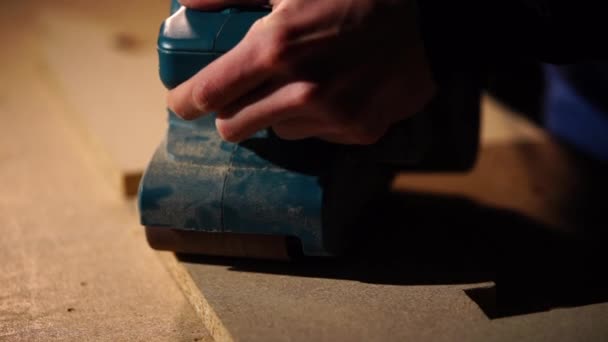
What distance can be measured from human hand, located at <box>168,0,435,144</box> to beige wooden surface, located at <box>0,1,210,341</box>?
0.26 meters

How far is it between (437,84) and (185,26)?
312 millimetres

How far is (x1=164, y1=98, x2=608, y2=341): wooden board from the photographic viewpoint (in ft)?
2.77

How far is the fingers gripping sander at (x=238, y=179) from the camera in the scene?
34.5 inches

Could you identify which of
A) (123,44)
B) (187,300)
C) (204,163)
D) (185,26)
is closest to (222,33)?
(185,26)

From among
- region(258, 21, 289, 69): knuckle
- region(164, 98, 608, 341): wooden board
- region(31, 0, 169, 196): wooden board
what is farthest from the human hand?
region(31, 0, 169, 196): wooden board

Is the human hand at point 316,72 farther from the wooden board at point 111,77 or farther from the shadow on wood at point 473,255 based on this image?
the wooden board at point 111,77

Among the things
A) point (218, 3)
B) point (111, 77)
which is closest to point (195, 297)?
point (218, 3)

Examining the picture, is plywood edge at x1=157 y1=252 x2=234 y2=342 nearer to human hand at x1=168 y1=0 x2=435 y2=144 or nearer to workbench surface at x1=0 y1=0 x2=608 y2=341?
workbench surface at x1=0 y1=0 x2=608 y2=341

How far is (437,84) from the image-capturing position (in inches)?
36.0

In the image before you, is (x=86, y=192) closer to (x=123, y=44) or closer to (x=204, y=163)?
(x=204, y=163)

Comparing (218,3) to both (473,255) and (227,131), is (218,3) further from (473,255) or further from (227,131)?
(473,255)

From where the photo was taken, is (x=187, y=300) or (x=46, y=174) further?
A: (x=46, y=174)

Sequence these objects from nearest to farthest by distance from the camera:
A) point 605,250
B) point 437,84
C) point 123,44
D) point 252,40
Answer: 1. point 252,40
2. point 437,84
3. point 605,250
4. point 123,44

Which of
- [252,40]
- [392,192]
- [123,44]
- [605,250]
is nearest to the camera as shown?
[252,40]
